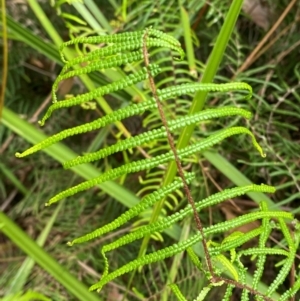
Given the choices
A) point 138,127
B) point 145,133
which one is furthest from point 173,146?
point 138,127

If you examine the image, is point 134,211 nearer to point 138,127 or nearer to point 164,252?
point 164,252

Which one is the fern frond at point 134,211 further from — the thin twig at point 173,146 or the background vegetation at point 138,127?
the background vegetation at point 138,127

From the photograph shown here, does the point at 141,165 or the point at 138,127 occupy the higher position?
the point at 141,165

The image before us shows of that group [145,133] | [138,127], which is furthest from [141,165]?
[138,127]

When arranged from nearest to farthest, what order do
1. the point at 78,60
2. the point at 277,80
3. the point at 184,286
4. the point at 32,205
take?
the point at 78,60 < the point at 184,286 < the point at 277,80 < the point at 32,205

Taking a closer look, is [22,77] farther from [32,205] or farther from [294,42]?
[294,42]

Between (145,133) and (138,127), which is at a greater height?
(145,133)

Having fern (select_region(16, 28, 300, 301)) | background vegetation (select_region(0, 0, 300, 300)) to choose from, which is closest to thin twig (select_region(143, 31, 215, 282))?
fern (select_region(16, 28, 300, 301))

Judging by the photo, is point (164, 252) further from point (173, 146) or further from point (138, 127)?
point (138, 127)

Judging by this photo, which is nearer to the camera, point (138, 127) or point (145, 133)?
point (145, 133)

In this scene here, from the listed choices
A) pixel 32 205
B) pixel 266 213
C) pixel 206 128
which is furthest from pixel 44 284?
pixel 266 213
